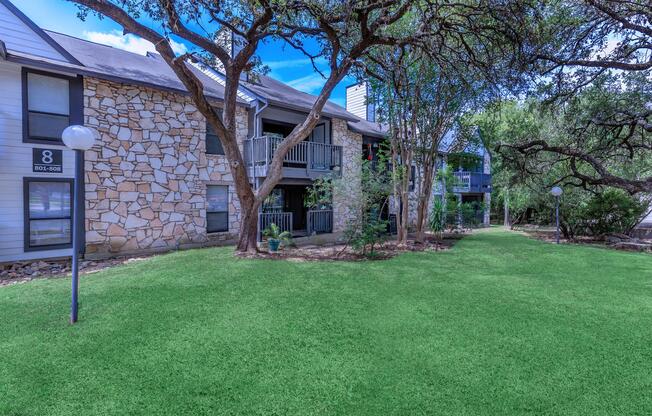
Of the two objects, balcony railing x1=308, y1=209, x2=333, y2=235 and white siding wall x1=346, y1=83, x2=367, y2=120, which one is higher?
white siding wall x1=346, y1=83, x2=367, y2=120

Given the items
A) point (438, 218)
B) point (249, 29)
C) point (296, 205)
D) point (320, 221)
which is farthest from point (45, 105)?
point (438, 218)

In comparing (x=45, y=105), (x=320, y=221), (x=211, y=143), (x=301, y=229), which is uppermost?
(x=45, y=105)

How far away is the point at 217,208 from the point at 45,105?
5276 mm

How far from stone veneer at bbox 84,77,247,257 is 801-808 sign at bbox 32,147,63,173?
630 millimetres

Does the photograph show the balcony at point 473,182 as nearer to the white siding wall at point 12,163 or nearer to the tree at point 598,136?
the tree at point 598,136

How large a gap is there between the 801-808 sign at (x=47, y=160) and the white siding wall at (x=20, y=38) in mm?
2443

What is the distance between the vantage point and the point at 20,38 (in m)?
8.25

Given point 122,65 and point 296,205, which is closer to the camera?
point 122,65

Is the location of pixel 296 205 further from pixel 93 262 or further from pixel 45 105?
pixel 45 105

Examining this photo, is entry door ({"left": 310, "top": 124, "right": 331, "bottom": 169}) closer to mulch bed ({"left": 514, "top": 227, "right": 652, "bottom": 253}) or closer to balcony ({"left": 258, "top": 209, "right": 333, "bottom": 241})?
balcony ({"left": 258, "top": 209, "right": 333, "bottom": 241})

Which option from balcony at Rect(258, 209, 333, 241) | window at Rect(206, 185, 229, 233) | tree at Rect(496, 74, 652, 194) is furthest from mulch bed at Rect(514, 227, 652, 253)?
window at Rect(206, 185, 229, 233)

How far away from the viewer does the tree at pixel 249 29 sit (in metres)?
7.15

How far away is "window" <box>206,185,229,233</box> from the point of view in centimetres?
1122

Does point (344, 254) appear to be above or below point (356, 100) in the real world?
below
